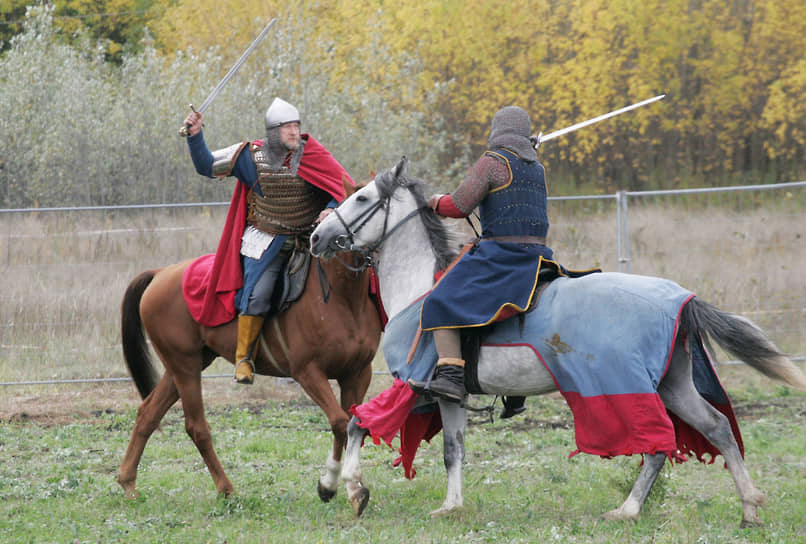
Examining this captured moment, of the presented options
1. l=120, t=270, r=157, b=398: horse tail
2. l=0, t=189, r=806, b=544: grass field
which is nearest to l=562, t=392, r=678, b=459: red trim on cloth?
l=0, t=189, r=806, b=544: grass field

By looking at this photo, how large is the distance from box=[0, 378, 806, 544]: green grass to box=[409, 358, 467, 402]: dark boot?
770 mm

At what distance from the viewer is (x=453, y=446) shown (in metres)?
5.28

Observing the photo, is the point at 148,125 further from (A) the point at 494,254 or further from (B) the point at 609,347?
(B) the point at 609,347

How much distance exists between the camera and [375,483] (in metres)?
6.50

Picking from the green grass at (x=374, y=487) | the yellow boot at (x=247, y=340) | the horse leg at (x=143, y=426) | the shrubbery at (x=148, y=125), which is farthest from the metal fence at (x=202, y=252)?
the shrubbery at (x=148, y=125)

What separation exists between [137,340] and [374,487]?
7.29 ft

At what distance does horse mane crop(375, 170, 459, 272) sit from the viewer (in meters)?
5.38

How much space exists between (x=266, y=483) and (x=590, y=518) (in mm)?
2428

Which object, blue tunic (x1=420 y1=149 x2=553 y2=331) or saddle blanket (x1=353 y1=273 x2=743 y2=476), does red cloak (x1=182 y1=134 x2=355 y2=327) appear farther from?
saddle blanket (x1=353 y1=273 x2=743 y2=476)

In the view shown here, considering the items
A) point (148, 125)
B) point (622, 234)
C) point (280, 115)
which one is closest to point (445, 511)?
point (280, 115)

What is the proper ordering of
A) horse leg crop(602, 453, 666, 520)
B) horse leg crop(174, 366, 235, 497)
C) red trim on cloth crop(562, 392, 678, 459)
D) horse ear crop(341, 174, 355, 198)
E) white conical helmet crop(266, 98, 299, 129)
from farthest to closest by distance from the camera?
horse leg crop(174, 366, 235, 497) < white conical helmet crop(266, 98, 299, 129) < horse ear crop(341, 174, 355, 198) < horse leg crop(602, 453, 666, 520) < red trim on cloth crop(562, 392, 678, 459)

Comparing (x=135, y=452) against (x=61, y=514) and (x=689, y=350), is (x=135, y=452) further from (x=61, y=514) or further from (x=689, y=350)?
(x=689, y=350)

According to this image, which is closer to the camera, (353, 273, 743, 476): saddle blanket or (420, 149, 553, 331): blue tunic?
(353, 273, 743, 476): saddle blanket

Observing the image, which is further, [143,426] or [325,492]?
[143,426]
